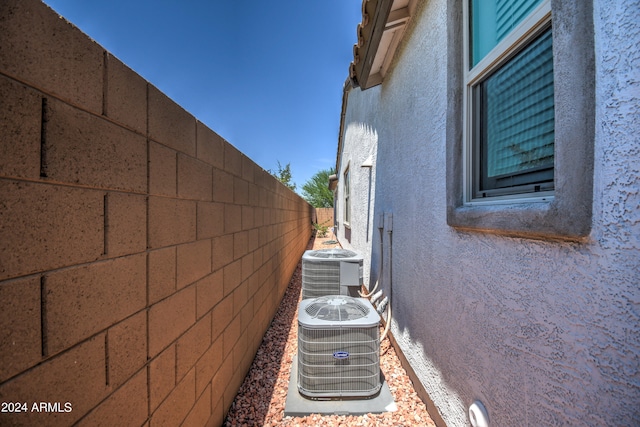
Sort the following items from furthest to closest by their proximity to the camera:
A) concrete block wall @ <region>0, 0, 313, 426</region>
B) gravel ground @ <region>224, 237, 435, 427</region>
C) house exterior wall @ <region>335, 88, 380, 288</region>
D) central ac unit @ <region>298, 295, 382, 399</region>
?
1. house exterior wall @ <region>335, 88, 380, 288</region>
2. central ac unit @ <region>298, 295, 382, 399</region>
3. gravel ground @ <region>224, 237, 435, 427</region>
4. concrete block wall @ <region>0, 0, 313, 426</region>

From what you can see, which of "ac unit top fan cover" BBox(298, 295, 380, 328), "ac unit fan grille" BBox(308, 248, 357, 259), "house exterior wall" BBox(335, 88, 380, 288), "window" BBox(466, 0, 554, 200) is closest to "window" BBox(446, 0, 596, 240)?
"window" BBox(466, 0, 554, 200)

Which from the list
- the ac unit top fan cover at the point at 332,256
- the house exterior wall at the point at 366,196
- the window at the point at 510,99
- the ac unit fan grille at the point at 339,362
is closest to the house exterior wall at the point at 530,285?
the window at the point at 510,99

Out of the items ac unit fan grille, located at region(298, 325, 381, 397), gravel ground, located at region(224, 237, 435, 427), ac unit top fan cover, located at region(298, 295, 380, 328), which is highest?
ac unit top fan cover, located at region(298, 295, 380, 328)

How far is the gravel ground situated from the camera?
6.97 ft

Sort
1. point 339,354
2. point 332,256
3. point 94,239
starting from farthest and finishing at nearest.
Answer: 1. point 332,256
2. point 339,354
3. point 94,239

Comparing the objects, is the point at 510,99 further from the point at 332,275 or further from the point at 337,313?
the point at 332,275

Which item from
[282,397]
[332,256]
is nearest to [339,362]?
[282,397]

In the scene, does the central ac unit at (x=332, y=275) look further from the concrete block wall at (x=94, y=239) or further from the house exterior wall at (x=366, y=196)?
the concrete block wall at (x=94, y=239)

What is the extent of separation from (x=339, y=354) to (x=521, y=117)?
6.55 ft

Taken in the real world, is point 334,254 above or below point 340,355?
above

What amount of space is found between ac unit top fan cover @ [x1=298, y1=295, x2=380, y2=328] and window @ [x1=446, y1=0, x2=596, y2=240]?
1.07m

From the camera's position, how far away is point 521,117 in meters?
1.43

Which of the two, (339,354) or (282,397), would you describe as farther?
(282,397)

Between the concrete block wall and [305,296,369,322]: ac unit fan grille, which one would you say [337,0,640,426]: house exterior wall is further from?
the concrete block wall
